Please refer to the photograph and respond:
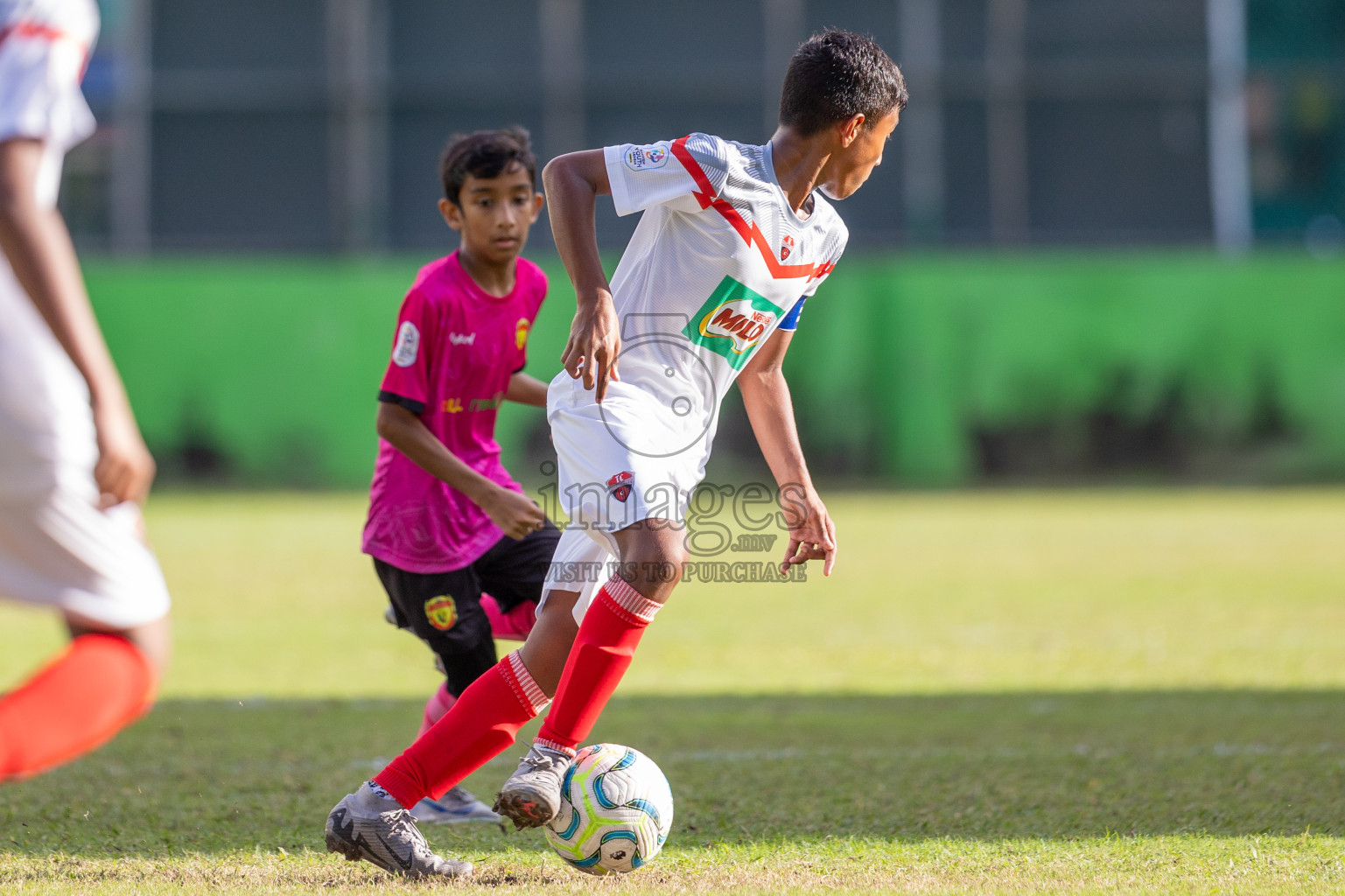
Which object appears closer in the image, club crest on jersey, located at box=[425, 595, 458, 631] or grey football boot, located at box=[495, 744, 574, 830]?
grey football boot, located at box=[495, 744, 574, 830]

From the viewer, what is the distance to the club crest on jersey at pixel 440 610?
382 cm

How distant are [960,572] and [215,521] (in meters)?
7.39

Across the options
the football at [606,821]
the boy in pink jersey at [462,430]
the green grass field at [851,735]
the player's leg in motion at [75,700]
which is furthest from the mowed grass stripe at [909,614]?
the player's leg in motion at [75,700]

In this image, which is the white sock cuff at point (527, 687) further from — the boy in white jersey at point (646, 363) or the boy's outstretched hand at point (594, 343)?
the boy's outstretched hand at point (594, 343)

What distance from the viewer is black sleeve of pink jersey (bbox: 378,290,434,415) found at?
3.73m

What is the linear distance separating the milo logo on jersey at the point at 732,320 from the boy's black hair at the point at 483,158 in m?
0.95

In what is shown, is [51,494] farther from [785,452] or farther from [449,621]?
[785,452]

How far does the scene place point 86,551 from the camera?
239cm

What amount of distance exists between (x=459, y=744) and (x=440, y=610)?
0.61 m

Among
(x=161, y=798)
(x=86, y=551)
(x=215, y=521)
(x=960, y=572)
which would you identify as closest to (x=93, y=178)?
(x=215, y=521)

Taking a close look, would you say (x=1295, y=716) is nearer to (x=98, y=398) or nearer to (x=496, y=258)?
(x=496, y=258)

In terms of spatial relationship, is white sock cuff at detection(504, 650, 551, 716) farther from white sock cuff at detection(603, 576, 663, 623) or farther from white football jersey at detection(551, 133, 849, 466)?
white football jersey at detection(551, 133, 849, 466)

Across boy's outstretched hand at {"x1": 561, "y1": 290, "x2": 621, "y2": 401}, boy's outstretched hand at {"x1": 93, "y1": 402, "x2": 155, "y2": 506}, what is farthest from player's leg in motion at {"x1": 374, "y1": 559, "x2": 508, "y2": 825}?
boy's outstretched hand at {"x1": 93, "y1": 402, "x2": 155, "y2": 506}

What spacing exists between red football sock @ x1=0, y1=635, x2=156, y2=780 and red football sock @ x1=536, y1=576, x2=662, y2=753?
0.98m
